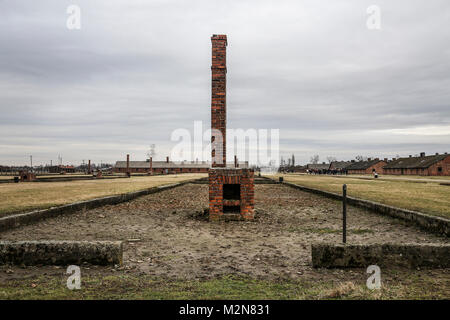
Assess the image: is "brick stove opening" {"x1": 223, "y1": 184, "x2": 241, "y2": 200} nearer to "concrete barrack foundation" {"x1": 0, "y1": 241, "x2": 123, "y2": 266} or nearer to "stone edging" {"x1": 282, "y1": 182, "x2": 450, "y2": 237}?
"stone edging" {"x1": 282, "y1": 182, "x2": 450, "y2": 237}

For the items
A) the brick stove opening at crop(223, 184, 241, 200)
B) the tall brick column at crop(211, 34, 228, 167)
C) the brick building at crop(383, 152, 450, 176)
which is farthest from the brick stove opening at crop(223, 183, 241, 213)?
the brick building at crop(383, 152, 450, 176)

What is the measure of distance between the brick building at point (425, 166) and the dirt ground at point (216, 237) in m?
63.9

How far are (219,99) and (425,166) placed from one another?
68228 mm

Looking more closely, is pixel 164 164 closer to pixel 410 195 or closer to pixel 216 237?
pixel 410 195

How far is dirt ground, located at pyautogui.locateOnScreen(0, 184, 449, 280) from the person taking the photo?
14.0ft

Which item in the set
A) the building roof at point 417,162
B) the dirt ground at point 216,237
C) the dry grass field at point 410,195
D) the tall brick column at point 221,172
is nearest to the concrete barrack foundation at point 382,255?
the dirt ground at point 216,237

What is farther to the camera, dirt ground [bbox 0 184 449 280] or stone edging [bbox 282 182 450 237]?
stone edging [bbox 282 182 450 237]

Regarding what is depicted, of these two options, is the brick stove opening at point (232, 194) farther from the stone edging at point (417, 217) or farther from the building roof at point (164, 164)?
the building roof at point (164, 164)

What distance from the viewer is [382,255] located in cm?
430

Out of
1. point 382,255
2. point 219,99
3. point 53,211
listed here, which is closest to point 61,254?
point 382,255

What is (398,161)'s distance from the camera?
7981 centimetres

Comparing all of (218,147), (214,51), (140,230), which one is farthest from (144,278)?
(214,51)

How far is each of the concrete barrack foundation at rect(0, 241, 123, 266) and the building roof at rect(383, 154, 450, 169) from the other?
237 ft
